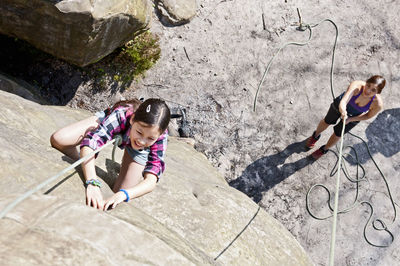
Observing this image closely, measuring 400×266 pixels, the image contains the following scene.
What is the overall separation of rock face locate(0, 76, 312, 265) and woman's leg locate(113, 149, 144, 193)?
0.44 ft

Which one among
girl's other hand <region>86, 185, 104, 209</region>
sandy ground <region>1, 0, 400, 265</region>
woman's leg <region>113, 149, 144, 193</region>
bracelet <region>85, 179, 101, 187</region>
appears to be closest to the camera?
girl's other hand <region>86, 185, 104, 209</region>

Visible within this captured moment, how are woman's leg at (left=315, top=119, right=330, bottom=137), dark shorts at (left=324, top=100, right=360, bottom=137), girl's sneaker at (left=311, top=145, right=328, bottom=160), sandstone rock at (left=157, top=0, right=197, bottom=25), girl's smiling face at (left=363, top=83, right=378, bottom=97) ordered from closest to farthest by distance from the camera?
1. girl's smiling face at (left=363, top=83, right=378, bottom=97)
2. dark shorts at (left=324, top=100, right=360, bottom=137)
3. woman's leg at (left=315, top=119, right=330, bottom=137)
4. girl's sneaker at (left=311, top=145, right=328, bottom=160)
5. sandstone rock at (left=157, top=0, right=197, bottom=25)

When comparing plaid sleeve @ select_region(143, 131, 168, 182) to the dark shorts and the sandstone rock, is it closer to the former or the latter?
the dark shorts

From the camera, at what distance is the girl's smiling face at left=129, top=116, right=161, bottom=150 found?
8.83 feet

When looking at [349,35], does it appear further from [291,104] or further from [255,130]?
[255,130]

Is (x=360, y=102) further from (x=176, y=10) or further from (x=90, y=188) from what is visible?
(x=90, y=188)

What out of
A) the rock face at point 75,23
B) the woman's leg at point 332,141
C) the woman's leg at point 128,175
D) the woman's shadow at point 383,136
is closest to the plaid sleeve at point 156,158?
the woman's leg at point 128,175

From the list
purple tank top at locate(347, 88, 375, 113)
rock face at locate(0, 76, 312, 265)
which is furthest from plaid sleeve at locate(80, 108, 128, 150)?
purple tank top at locate(347, 88, 375, 113)

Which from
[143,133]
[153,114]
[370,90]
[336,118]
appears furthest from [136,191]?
[336,118]

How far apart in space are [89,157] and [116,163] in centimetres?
86

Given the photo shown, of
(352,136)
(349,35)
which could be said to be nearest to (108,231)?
(352,136)

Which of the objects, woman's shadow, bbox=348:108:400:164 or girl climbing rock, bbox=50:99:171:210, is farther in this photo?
woman's shadow, bbox=348:108:400:164

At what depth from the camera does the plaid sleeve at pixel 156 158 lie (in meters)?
3.07

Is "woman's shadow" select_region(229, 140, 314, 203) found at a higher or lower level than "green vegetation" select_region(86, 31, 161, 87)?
lower
